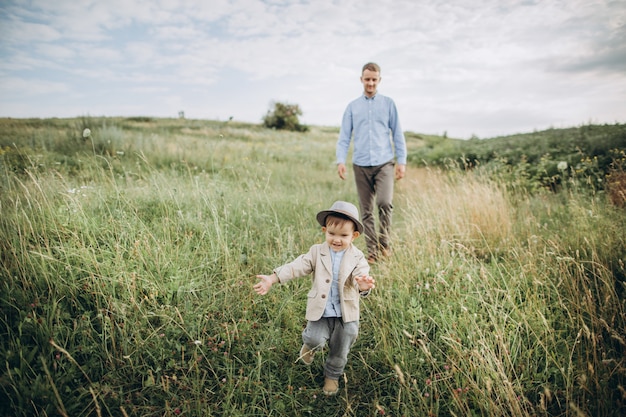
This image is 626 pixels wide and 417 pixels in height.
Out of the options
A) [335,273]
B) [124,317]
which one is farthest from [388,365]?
[124,317]

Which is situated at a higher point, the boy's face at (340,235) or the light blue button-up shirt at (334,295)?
the boy's face at (340,235)

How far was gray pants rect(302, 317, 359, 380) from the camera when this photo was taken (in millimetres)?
2355

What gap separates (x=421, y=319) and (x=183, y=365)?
1.98m

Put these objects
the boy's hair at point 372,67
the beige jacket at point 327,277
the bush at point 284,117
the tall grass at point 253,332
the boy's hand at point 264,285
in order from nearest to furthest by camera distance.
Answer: the tall grass at point 253,332
the boy's hand at point 264,285
the beige jacket at point 327,277
the boy's hair at point 372,67
the bush at point 284,117

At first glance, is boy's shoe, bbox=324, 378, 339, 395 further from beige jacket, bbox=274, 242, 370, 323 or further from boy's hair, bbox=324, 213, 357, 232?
boy's hair, bbox=324, 213, 357, 232

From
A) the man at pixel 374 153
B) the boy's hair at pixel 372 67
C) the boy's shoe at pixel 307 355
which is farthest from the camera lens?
the man at pixel 374 153

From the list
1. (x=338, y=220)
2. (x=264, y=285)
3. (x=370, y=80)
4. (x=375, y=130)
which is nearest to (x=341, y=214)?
(x=338, y=220)

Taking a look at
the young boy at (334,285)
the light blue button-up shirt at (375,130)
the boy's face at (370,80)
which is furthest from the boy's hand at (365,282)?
the boy's face at (370,80)

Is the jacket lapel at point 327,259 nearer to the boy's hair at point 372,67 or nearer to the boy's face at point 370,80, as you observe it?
the boy's face at point 370,80

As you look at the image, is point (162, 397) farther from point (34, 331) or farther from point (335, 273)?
point (335, 273)

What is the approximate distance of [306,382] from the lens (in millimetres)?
2502

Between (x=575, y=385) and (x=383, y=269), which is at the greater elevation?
(x=383, y=269)

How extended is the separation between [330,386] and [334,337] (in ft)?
1.23

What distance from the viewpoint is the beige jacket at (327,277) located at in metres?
2.33
